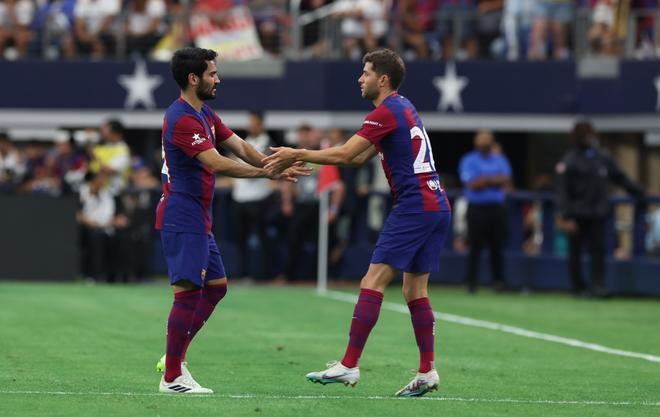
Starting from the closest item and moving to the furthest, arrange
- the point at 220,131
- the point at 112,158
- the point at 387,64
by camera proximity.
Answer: the point at 387,64, the point at 220,131, the point at 112,158

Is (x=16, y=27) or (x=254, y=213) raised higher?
(x=16, y=27)

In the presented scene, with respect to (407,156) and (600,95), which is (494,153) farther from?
(407,156)

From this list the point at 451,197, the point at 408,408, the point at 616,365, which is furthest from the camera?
the point at 451,197

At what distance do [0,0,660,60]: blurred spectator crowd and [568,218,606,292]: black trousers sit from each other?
180 inches

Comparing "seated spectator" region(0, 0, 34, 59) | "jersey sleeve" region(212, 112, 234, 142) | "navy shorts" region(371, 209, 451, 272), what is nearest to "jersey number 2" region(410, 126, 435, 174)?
"navy shorts" region(371, 209, 451, 272)

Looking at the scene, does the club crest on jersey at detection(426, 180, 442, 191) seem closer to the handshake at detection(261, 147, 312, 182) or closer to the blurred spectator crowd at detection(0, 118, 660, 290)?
the handshake at detection(261, 147, 312, 182)

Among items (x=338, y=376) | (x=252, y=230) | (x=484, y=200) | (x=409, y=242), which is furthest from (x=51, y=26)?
(x=338, y=376)

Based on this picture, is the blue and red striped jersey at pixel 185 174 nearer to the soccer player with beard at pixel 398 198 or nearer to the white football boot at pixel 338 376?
the soccer player with beard at pixel 398 198

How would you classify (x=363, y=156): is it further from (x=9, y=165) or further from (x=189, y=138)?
(x=9, y=165)

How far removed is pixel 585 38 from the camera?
24.3 m

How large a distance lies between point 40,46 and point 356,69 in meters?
5.17

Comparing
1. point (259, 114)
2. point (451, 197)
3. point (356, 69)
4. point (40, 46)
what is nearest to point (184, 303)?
point (259, 114)

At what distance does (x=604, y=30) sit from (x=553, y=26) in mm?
761

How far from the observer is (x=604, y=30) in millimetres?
24031
